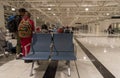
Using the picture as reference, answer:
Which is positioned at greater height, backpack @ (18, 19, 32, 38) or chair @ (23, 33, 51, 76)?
backpack @ (18, 19, 32, 38)

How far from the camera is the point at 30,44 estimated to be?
4.43 m


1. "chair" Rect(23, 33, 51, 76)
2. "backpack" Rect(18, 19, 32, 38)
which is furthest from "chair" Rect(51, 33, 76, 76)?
"backpack" Rect(18, 19, 32, 38)

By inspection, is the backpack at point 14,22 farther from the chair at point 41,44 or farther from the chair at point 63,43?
the chair at point 63,43

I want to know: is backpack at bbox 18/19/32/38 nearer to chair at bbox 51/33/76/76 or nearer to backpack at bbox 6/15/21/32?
chair at bbox 51/33/76/76

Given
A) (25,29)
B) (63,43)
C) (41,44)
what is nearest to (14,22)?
(25,29)

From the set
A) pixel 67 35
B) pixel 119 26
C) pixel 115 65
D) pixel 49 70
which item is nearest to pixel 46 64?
pixel 49 70

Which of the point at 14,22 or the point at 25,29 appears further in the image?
the point at 14,22

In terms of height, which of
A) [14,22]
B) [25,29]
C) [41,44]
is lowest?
[41,44]

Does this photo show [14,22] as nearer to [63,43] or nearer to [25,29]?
[25,29]

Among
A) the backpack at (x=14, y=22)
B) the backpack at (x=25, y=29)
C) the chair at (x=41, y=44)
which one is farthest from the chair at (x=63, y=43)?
the backpack at (x=14, y=22)

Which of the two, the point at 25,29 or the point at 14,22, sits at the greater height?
the point at 14,22

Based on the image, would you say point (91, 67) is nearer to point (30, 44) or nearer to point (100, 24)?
point (30, 44)

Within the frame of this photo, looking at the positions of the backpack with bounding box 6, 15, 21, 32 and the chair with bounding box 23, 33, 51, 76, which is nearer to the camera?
the chair with bounding box 23, 33, 51, 76

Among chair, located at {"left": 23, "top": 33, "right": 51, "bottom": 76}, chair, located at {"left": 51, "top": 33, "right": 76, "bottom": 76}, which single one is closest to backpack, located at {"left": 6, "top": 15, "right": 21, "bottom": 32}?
chair, located at {"left": 23, "top": 33, "right": 51, "bottom": 76}
